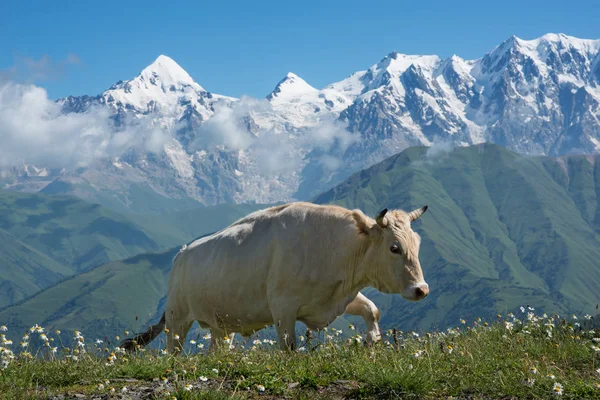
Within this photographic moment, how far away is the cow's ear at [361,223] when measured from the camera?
616 inches

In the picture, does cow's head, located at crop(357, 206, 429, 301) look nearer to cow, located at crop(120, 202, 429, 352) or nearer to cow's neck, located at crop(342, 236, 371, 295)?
cow, located at crop(120, 202, 429, 352)

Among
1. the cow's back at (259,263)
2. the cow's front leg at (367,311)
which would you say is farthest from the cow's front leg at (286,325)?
the cow's front leg at (367,311)

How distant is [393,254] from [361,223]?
1219 millimetres

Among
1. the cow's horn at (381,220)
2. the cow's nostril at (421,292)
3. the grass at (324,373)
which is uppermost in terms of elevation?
the cow's horn at (381,220)

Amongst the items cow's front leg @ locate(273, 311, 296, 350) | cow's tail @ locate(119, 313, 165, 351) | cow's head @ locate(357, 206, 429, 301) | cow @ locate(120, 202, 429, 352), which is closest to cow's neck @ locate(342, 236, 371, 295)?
cow @ locate(120, 202, 429, 352)

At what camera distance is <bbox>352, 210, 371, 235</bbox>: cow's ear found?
1566cm

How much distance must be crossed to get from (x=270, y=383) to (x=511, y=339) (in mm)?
5463

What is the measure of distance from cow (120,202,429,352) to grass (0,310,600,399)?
2784mm

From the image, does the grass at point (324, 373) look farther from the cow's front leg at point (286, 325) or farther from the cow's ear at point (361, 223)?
the cow's ear at point (361, 223)

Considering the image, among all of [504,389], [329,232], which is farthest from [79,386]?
[329,232]

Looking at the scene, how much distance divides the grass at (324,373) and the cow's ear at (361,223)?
392cm

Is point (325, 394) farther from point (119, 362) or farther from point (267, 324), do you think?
point (267, 324)

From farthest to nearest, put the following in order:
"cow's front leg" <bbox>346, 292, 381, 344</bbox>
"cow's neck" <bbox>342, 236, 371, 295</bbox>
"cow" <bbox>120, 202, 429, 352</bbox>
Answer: "cow's front leg" <bbox>346, 292, 381, 344</bbox> < "cow's neck" <bbox>342, 236, 371, 295</bbox> < "cow" <bbox>120, 202, 429, 352</bbox>

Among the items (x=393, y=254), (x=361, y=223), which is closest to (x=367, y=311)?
(x=393, y=254)
